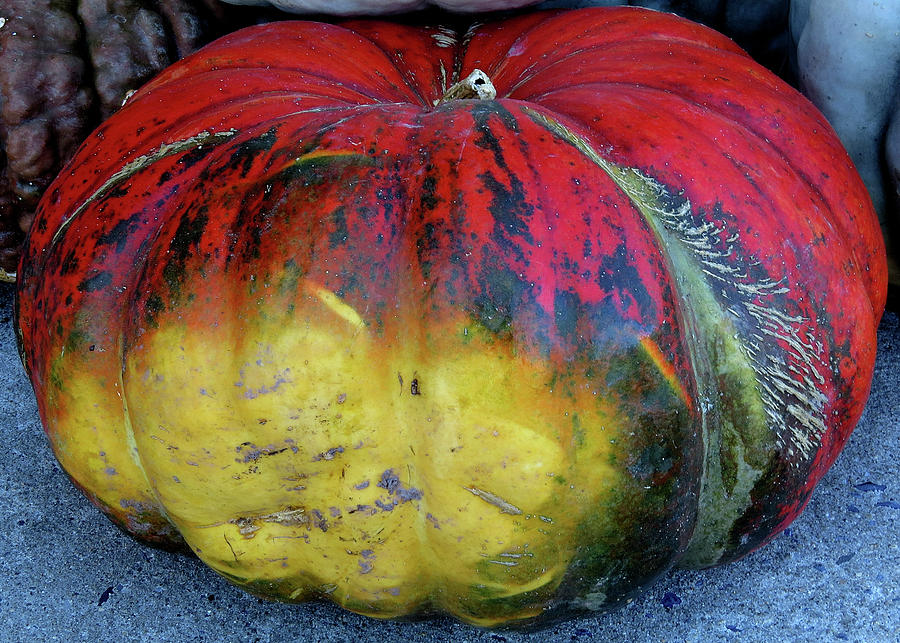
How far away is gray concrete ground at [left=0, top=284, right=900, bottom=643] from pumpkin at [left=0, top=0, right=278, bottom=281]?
62 cm

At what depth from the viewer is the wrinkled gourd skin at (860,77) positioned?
4.66ft

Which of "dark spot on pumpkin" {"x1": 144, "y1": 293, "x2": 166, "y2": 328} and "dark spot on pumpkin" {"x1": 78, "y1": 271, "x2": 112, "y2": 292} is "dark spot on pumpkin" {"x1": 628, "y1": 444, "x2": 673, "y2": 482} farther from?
"dark spot on pumpkin" {"x1": 78, "y1": 271, "x2": 112, "y2": 292}

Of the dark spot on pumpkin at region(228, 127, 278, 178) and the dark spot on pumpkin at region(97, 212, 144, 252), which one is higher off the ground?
the dark spot on pumpkin at region(228, 127, 278, 178)

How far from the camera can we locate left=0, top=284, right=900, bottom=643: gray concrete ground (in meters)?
1.26

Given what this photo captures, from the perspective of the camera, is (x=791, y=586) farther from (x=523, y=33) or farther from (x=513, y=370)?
(x=523, y=33)

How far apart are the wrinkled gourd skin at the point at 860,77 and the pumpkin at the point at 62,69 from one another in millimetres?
1180

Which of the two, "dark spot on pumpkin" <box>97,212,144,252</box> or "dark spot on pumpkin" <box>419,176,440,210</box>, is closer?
"dark spot on pumpkin" <box>419,176,440,210</box>

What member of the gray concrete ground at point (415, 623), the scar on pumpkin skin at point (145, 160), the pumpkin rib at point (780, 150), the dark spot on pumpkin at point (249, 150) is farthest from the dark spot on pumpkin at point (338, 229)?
the gray concrete ground at point (415, 623)

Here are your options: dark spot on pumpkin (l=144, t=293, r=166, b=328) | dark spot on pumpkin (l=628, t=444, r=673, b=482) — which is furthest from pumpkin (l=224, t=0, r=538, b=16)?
dark spot on pumpkin (l=628, t=444, r=673, b=482)

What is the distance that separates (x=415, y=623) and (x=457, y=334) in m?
0.51

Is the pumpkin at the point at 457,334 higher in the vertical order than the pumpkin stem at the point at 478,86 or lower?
lower

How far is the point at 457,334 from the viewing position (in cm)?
96

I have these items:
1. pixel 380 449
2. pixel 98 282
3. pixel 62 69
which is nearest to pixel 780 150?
pixel 380 449

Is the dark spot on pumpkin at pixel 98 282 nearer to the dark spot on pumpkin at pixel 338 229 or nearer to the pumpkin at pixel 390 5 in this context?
the dark spot on pumpkin at pixel 338 229
